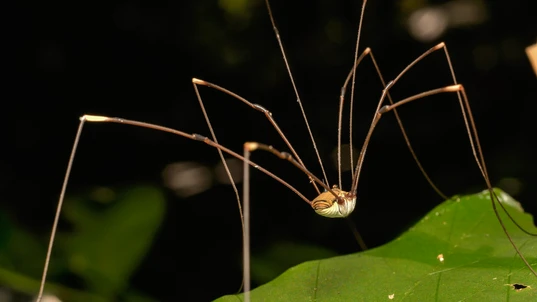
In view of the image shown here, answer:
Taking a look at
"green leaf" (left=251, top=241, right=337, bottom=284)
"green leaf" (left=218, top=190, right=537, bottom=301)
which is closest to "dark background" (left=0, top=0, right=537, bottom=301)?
"green leaf" (left=251, top=241, right=337, bottom=284)

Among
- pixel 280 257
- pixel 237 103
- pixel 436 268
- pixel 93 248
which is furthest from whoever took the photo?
pixel 237 103

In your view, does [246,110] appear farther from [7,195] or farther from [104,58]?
[7,195]

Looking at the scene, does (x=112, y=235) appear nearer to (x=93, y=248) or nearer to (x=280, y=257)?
(x=93, y=248)

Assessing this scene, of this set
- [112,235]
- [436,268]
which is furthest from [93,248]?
Result: [436,268]

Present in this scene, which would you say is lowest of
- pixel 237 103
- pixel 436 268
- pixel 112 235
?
pixel 436 268

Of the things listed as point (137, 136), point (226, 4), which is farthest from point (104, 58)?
point (226, 4)
